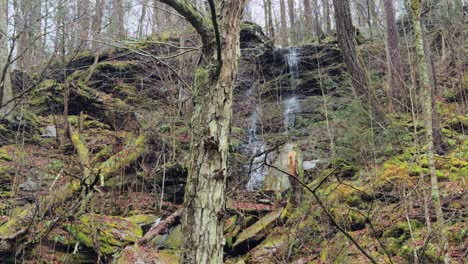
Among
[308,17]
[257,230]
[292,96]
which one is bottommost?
[257,230]

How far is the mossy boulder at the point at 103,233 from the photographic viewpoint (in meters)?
5.22

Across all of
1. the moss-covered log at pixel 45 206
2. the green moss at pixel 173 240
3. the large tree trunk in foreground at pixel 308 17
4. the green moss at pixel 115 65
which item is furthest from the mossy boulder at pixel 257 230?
the large tree trunk in foreground at pixel 308 17

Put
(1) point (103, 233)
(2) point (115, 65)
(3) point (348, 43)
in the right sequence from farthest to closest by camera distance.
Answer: (2) point (115, 65) → (3) point (348, 43) → (1) point (103, 233)

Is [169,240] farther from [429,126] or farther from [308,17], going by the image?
[308,17]

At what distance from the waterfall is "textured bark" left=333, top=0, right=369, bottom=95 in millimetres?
2917

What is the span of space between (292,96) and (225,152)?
34.4 ft

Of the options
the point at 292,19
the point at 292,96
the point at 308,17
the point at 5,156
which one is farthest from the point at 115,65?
the point at 292,19

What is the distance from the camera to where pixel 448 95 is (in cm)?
858

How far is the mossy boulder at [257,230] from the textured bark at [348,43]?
347 centimetres

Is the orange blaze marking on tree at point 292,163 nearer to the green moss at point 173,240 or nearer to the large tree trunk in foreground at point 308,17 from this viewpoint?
the green moss at point 173,240

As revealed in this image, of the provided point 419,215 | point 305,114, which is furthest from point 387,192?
point 305,114

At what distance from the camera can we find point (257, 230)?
5.70 meters

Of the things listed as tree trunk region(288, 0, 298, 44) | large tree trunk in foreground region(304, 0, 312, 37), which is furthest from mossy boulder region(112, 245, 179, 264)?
tree trunk region(288, 0, 298, 44)

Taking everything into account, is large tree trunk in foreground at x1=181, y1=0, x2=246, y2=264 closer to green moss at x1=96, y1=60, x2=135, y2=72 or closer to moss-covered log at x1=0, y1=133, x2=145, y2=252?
moss-covered log at x1=0, y1=133, x2=145, y2=252
